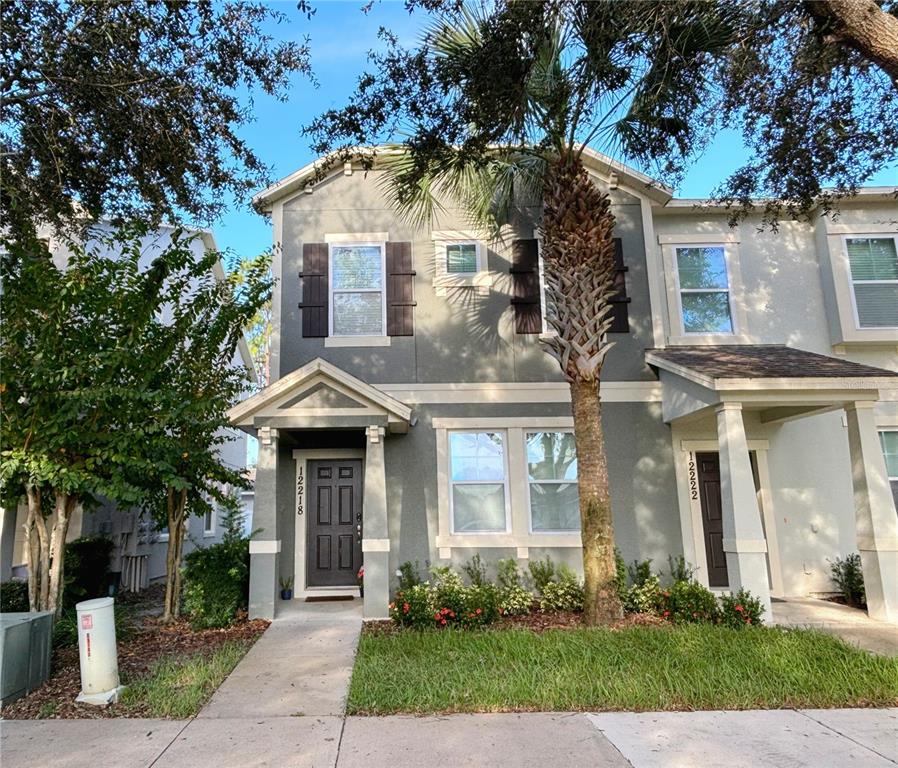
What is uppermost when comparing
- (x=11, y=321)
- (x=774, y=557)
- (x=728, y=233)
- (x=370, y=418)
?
(x=728, y=233)

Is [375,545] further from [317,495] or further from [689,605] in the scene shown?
[689,605]

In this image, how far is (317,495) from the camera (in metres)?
9.35

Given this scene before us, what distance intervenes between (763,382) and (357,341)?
5770 millimetres

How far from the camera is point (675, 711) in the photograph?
468 cm

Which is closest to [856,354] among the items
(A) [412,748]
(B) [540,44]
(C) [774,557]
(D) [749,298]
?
(D) [749,298]

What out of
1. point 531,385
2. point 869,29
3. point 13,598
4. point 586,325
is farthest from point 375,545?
point 869,29

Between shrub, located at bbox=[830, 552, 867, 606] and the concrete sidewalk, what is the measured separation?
4.64m

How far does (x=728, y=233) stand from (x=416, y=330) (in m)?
5.64

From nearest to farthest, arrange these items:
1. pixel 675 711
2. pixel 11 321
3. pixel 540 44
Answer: pixel 675 711 < pixel 11 321 < pixel 540 44

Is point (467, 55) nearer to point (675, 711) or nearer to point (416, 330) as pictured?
point (416, 330)

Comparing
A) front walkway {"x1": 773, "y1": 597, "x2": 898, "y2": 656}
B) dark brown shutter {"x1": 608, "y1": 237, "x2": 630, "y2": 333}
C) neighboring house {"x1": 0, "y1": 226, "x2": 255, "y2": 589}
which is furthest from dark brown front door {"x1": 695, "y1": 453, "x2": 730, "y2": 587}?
neighboring house {"x1": 0, "y1": 226, "x2": 255, "y2": 589}

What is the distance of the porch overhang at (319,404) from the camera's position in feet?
26.7

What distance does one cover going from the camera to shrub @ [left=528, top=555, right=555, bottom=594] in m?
8.57

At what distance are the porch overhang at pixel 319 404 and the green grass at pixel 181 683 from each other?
2940 mm
